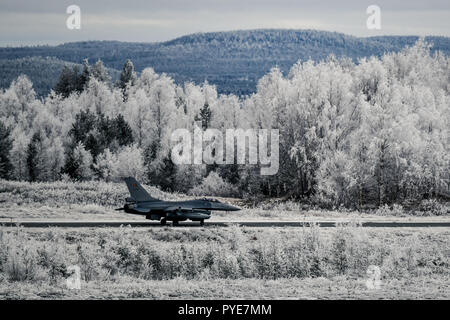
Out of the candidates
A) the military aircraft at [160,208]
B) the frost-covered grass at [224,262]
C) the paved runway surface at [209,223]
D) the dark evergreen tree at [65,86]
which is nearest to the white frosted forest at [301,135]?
the dark evergreen tree at [65,86]

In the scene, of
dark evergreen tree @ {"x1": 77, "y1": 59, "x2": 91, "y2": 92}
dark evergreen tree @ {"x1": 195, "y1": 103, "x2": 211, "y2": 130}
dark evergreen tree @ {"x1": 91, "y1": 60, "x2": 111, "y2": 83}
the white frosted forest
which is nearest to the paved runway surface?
the white frosted forest

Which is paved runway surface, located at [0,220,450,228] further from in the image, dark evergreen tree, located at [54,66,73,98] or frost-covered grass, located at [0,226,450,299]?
dark evergreen tree, located at [54,66,73,98]

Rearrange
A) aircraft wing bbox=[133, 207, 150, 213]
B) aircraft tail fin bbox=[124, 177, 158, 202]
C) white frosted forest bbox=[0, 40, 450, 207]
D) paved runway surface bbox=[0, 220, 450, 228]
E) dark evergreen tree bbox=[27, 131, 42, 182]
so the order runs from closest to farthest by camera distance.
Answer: aircraft wing bbox=[133, 207, 150, 213], aircraft tail fin bbox=[124, 177, 158, 202], paved runway surface bbox=[0, 220, 450, 228], white frosted forest bbox=[0, 40, 450, 207], dark evergreen tree bbox=[27, 131, 42, 182]

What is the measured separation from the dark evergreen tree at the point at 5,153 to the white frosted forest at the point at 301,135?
0.10m

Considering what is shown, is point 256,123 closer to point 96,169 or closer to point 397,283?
point 96,169

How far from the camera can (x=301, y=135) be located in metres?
55.9

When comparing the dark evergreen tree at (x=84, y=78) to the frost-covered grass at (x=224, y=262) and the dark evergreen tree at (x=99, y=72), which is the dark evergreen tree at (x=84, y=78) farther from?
the frost-covered grass at (x=224, y=262)

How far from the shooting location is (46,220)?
3531 centimetres

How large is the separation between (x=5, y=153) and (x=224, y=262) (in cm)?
4885

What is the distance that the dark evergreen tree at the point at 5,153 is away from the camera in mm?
66562

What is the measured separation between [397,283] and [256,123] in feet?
132

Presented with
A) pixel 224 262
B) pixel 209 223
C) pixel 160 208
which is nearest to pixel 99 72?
pixel 209 223

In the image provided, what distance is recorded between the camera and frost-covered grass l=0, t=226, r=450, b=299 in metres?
20.3

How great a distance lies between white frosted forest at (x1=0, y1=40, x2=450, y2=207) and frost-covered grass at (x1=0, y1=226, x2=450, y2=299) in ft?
60.4
